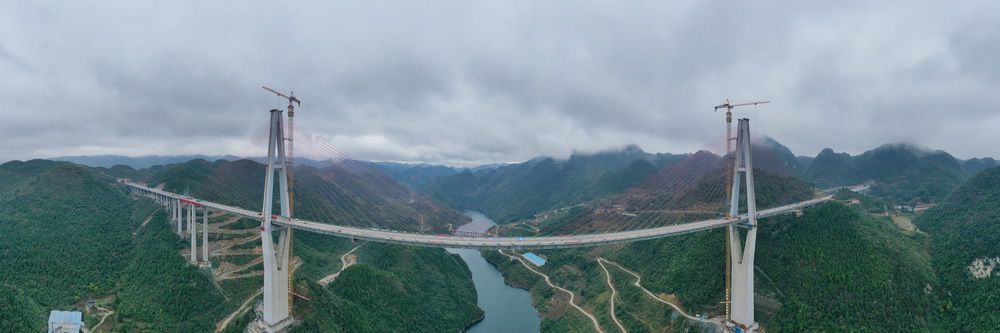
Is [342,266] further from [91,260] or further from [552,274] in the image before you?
[552,274]

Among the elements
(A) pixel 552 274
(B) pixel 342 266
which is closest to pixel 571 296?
(A) pixel 552 274

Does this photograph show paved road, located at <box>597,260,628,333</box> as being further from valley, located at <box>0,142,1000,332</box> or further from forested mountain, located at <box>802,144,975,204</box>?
forested mountain, located at <box>802,144,975,204</box>

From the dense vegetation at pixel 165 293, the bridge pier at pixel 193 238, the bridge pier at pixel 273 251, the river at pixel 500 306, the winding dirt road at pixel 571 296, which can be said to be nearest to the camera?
the bridge pier at pixel 273 251

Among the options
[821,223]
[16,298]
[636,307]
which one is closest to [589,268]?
[636,307]

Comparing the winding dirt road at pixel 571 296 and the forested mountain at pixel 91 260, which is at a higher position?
the forested mountain at pixel 91 260

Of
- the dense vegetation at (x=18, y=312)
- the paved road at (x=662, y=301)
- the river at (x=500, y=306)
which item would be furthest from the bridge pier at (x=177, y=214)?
the paved road at (x=662, y=301)

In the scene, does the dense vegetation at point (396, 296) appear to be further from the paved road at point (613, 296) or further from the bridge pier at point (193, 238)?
the paved road at point (613, 296)

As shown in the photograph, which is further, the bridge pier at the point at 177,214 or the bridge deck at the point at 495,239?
the bridge pier at the point at 177,214

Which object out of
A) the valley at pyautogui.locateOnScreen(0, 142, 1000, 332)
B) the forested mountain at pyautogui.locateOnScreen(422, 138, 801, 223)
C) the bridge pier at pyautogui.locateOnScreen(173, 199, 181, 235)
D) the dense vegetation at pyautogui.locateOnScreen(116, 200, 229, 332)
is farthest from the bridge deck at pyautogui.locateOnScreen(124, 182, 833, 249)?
the forested mountain at pyautogui.locateOnScreen(422, 138, 801, 223)
